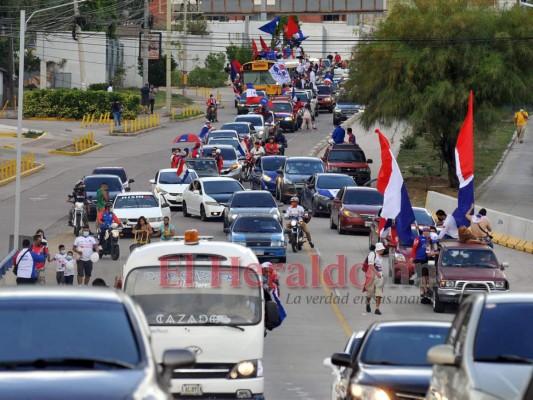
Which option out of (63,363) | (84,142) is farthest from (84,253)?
(84,142)

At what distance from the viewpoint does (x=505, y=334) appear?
33.3ft

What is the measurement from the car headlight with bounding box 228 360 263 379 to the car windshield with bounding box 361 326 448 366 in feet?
4.16

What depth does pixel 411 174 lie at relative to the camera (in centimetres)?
5675

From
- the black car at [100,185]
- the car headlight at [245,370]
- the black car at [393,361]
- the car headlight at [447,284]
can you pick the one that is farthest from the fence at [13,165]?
the black car at [393,361]

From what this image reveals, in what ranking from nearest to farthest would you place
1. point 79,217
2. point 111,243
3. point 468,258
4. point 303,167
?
point 468,258, point 111,243, point 79,217, point 303,167

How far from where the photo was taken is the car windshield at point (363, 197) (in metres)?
41.4

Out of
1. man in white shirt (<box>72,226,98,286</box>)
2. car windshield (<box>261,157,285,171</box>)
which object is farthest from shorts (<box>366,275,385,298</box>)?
car windshield (<box>261,157,285,171</box>)

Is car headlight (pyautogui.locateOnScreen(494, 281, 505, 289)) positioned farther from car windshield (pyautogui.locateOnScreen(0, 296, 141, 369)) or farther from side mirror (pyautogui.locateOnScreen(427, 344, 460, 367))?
car windshield (pyautogui.locateOnScreen(0, 296, 141, 369))

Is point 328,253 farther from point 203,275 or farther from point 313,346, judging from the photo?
point 203,275

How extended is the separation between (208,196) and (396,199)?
14.9 metres

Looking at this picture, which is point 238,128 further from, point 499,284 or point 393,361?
point 393,361

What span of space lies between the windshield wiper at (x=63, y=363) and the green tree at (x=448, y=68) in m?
42.5

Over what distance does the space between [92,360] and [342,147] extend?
44235 millimetres

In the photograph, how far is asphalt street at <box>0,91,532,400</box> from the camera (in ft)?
72.3
